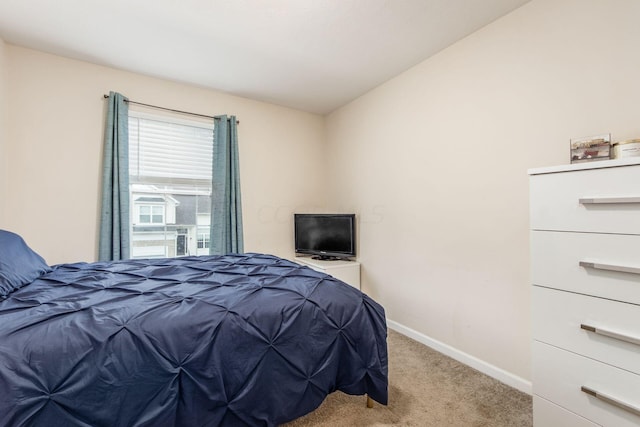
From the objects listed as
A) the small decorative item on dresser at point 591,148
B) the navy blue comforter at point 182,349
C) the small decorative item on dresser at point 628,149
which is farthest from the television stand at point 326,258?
the small decorative item on dresser at point 628,149

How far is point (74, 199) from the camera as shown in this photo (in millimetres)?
2582

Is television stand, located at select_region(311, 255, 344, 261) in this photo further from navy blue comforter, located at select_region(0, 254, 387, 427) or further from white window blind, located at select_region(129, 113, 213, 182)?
navy blue comforter, located at select_region(0, 254, 387, 427)

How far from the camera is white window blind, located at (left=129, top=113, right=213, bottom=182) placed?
2.91 m

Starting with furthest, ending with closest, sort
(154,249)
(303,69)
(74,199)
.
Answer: (154,249) → (303,69) → (74,199)

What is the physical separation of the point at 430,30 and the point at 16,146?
349 centimetres

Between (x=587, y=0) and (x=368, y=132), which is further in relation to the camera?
(x=368, y=132)

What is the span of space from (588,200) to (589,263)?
0.86ft

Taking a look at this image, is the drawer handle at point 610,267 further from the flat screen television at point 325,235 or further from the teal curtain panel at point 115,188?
the teal curtain panel at point 115,188

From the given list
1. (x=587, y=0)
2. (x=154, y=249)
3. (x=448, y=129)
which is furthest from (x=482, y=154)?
(x=154, y=249)

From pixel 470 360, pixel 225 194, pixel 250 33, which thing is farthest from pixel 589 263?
pixel 225 194

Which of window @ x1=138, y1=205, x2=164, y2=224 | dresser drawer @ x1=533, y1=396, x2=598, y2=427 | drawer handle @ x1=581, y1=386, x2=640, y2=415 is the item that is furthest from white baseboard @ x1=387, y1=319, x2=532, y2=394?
window @ x1=138, y1=205, x2=164, y2=224

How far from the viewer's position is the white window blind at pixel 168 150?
2.91 metres

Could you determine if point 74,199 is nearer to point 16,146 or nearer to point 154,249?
point 16,146

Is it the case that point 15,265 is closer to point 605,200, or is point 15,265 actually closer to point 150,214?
point 150,214
